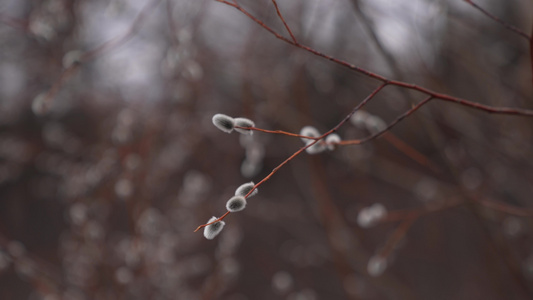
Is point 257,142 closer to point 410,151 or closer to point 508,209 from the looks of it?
point 410,151

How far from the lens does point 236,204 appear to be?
0.65m

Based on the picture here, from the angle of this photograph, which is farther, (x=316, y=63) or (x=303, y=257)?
(x=303, y=257)

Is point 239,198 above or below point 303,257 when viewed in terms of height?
below

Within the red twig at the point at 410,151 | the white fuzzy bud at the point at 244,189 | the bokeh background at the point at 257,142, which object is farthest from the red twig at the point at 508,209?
the white fuzzy bud at the point at 244,189

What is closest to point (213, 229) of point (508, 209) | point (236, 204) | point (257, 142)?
point (236, 204)

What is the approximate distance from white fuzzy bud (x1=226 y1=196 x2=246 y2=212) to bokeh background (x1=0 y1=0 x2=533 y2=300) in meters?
0.46

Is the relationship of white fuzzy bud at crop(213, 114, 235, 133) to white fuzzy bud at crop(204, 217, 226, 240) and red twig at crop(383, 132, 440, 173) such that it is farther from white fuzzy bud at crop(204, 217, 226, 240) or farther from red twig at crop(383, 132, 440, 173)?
red twig at crop(383, 132, 440, 173)

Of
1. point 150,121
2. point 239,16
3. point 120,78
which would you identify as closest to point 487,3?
point 239,16

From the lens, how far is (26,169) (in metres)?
4.02

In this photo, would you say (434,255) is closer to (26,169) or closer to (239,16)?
(239,16)

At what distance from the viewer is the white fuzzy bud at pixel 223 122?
67 centimetres

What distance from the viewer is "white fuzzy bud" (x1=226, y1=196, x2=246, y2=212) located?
2.12 feet

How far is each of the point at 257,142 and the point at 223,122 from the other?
1059 mm

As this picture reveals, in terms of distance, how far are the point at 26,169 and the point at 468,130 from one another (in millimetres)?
3770
